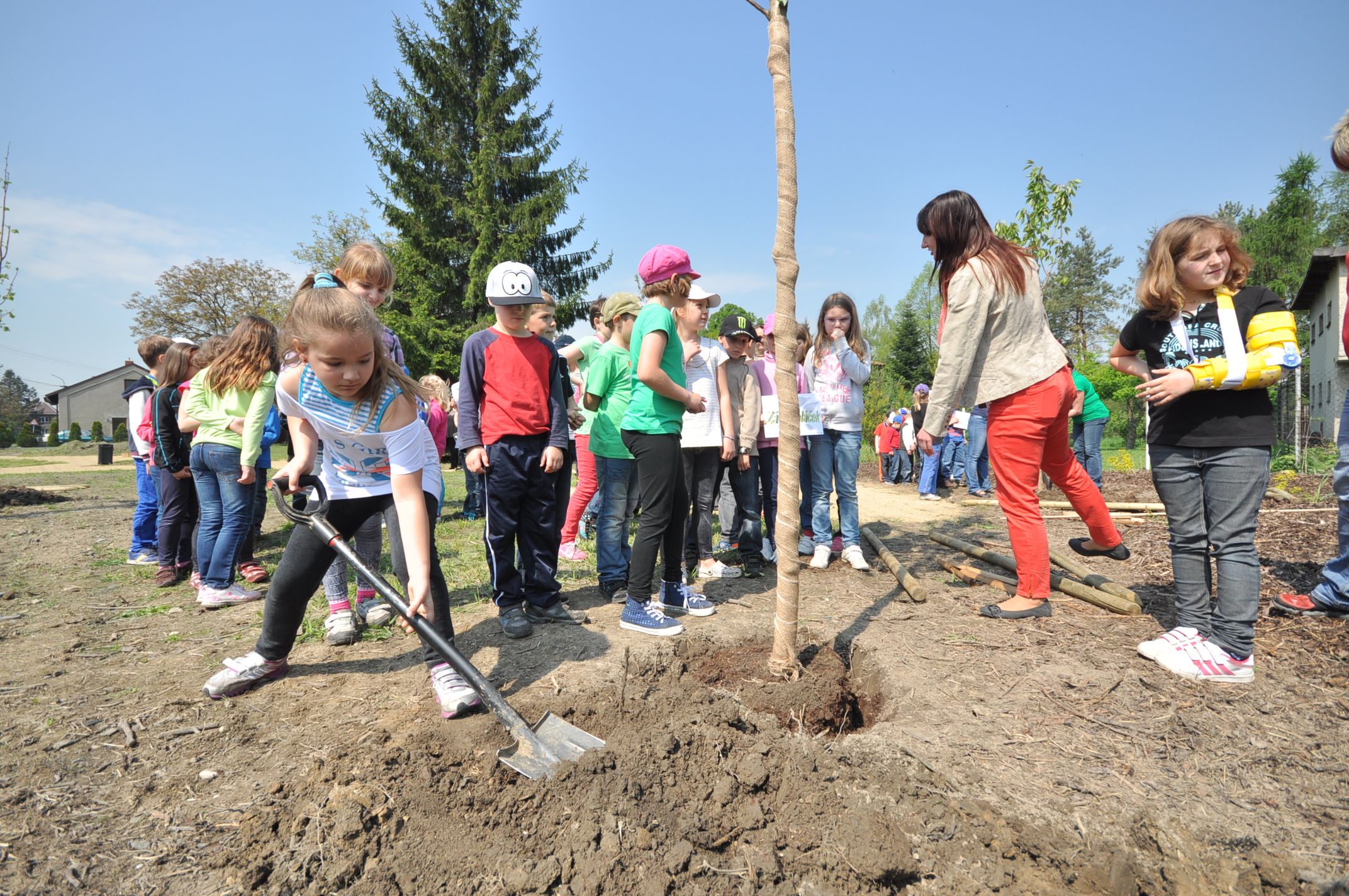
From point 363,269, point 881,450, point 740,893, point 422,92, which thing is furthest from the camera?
point 422,92

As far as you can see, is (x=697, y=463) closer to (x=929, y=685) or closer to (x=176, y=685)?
(x=929, y=685)

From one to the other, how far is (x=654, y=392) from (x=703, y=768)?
1969 mm

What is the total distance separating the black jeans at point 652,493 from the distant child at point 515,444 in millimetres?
470

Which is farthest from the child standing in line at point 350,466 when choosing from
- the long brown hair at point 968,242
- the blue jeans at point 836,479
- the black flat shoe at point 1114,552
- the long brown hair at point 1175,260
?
the black flat shoe at point 1114,552

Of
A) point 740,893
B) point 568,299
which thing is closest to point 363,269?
point 740,893

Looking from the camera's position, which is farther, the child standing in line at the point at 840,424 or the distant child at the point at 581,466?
the distant child at the point at 581,466

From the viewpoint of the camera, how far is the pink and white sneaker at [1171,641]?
2.96 m

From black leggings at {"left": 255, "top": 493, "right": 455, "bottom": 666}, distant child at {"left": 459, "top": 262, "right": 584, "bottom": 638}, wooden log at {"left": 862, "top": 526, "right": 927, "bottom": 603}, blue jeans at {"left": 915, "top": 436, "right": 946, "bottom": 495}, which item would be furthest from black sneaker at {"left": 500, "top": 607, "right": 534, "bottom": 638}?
blue jeans at {"left": 915, "top": 436, "right": 946, "bottom": 495}

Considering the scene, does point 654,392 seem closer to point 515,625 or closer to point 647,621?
point 647,621

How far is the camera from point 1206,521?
3055 millimetres

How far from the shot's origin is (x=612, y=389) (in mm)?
4480

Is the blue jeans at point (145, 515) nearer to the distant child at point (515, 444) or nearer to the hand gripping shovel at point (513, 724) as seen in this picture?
the distant child at point (515, 444)

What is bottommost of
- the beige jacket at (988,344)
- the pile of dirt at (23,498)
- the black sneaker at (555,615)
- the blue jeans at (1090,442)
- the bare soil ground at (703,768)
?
the bare soil ground at (703,768)

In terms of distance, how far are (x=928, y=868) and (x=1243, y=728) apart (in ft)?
4.92
